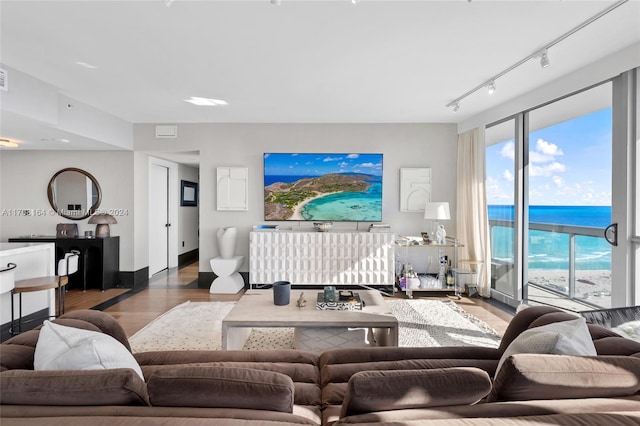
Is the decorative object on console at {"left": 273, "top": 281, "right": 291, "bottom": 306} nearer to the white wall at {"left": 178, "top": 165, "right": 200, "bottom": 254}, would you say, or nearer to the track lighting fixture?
the track lighting fixture

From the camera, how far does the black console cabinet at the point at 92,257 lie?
4.98 metres

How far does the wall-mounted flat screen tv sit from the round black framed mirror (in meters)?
2.78

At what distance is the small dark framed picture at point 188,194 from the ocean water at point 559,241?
5.94m

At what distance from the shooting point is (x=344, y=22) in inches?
95.0

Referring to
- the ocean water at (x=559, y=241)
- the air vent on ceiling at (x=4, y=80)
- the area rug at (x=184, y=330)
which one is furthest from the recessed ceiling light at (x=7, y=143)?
the ocean water at (x=559, y=241)

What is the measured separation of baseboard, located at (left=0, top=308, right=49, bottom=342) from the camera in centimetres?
332

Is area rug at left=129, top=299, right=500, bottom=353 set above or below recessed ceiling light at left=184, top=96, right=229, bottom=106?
below

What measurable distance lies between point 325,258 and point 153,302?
95.5 inches

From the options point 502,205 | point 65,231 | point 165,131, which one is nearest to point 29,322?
point 65,231

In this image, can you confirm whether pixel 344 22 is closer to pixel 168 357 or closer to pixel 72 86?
pixel 168 357

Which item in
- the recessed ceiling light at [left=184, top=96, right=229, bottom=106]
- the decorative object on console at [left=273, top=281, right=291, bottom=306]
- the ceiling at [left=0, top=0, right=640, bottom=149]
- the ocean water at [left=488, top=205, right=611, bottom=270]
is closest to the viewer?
the ceiling at [left=0, top=0, right=640, bottom=149]

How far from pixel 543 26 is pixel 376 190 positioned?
121 inches

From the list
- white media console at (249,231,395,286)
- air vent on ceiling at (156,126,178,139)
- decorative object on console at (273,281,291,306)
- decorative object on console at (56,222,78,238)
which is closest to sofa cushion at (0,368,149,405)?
decorative object on console at (273,281,291,306)

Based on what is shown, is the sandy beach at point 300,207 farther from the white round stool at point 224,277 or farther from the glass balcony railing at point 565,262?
the glass balcony railing at point 565,262
